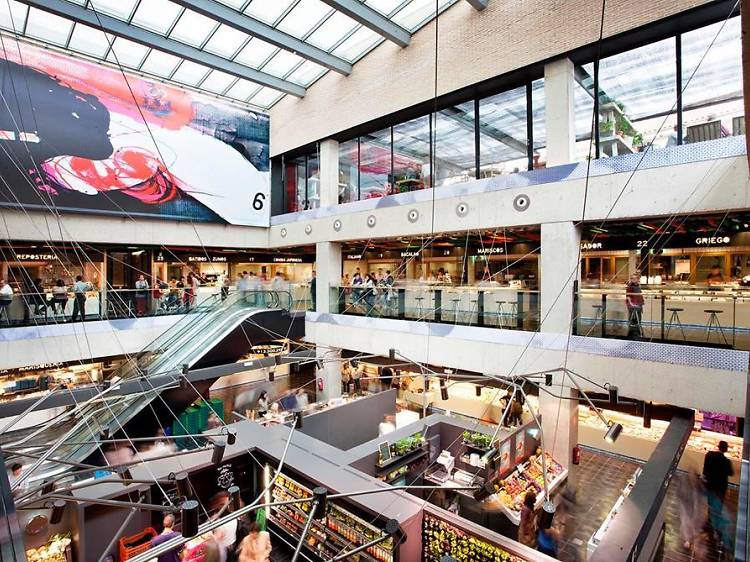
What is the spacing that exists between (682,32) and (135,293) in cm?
1705

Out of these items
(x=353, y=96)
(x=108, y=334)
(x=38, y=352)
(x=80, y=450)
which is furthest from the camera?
(x=353, y=96)

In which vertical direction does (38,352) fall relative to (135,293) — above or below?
below

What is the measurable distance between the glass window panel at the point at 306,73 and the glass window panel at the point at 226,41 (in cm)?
250

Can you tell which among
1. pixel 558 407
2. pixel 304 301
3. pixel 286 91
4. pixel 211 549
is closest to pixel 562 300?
pixel 558 407

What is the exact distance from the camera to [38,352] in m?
12.7

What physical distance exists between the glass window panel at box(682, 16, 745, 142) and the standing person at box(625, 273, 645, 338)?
331 cm

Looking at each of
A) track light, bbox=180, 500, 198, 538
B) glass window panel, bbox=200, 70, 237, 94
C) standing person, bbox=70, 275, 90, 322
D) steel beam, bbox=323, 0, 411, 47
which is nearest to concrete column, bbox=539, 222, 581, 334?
steel beam, bbox=323, 0, 411, 47

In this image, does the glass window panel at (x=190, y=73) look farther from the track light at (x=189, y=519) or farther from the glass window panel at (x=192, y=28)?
the track light at (x=189, y=519)

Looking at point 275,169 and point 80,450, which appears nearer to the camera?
point 80,450

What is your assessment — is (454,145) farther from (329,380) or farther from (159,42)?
(159,42)

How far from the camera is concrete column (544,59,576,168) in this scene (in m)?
10.1

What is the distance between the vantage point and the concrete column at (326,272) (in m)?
16.3

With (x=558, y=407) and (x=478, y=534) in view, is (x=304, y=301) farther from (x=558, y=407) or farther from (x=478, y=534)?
(x=478, y=534)

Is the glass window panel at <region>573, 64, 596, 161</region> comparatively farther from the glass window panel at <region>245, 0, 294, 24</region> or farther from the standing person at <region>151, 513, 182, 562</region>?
the standing person at <region>151, 513, 182, 562</region>
